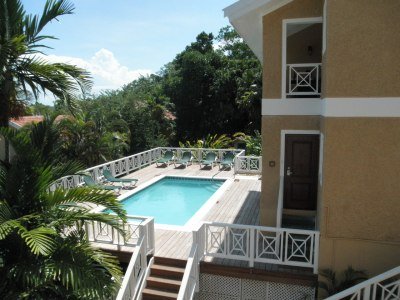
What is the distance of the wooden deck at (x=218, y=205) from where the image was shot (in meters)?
8.82

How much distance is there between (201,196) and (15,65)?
10.9 meters

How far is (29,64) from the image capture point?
5.79 meters

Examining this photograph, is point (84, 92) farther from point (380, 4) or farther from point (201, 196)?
point (201, 196)

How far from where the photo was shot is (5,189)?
5.52 meters

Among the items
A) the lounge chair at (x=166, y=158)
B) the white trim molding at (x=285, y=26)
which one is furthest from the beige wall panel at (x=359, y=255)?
the lounge chair at (x=166, y=158)

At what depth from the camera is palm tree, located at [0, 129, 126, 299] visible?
16.5ft

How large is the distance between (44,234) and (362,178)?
5.89 metres

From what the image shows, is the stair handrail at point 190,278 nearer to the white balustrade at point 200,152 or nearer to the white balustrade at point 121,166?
the white balustrade at point 121,166

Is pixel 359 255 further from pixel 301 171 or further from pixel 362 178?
pixel 301 171

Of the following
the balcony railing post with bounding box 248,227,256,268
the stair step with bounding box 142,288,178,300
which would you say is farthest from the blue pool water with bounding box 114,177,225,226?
the balcony railing post with bounding box 248,227,256,268

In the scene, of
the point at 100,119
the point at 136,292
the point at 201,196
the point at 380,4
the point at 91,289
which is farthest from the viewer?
the point at 100,119

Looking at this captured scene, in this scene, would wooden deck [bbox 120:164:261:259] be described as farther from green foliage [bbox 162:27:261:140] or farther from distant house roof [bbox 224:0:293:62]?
green foliage [bbox 162:27:261:140]

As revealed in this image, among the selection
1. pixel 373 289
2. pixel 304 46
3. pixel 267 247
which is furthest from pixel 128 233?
pixel 304 46

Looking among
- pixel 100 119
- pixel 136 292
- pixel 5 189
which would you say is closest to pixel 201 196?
pixel 100 119
